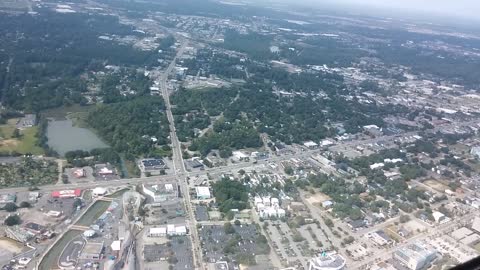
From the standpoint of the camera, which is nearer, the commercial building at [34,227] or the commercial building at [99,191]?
the commercial building at [34,227]

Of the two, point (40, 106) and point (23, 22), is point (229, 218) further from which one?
point (23, 22)

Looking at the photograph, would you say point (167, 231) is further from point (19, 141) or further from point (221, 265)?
point (19, 141)

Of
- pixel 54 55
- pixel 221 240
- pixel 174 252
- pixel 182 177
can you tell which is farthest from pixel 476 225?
pixel 54 55

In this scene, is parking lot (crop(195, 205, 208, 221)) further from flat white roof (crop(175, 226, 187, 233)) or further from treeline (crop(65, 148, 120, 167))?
treeline (crop(65, 148, 120, 167))

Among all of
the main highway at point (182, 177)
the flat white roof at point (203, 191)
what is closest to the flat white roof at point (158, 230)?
the main highway at point (182, 177)

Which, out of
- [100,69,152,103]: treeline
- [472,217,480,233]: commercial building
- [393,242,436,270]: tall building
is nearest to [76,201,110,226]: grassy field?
[393,242,436,270]: tall building

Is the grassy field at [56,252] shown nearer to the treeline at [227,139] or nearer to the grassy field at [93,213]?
the grassy field at [93,213]

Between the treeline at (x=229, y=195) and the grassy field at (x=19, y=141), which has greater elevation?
the treeline at (x=229, y=195)

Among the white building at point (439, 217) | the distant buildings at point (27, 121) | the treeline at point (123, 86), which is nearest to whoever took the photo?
the white building at point (439, 217)
